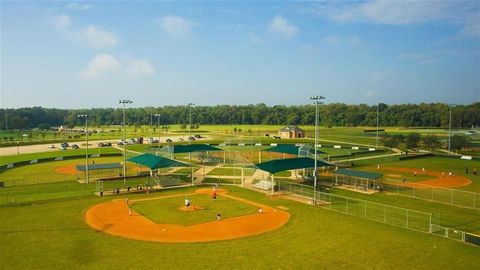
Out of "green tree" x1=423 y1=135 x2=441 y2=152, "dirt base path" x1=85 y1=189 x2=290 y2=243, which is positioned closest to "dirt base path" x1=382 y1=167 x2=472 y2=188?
"dirt base path" x1=85 y1=189 x2=290 y2=243

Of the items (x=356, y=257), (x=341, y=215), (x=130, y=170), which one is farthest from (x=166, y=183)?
(x=356, y=257)

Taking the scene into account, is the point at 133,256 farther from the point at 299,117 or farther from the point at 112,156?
the point at 299,117

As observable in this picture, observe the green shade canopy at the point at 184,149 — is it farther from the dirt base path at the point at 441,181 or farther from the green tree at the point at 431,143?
the green tree at the point at 431,143

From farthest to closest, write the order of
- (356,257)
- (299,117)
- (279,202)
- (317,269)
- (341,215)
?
(299,117) < (279,202) < (341,215) < (356,257) < (317,269)

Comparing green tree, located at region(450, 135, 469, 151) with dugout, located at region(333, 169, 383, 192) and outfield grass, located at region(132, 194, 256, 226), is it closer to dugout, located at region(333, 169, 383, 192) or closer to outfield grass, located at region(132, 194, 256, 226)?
dugout, located at region(333, 169, 383, 192)

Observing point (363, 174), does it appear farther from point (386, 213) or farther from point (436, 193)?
point (386, 213)
